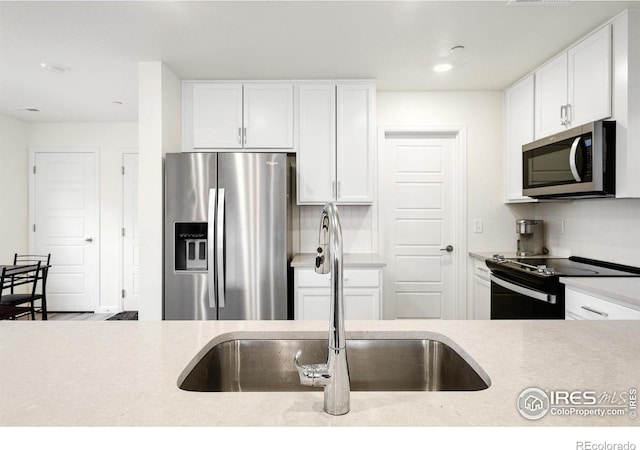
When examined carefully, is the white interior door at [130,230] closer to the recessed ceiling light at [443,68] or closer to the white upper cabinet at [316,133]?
the white upper cabinet at [316,133]

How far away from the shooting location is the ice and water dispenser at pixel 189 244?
280 centimetres

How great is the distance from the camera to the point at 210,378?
1.08m

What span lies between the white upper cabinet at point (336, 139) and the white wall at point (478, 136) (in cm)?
42

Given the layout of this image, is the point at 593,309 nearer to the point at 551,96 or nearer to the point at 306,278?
the point at 551,96

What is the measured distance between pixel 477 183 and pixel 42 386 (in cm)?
354

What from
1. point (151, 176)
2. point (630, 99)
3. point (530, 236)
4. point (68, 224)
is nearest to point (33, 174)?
point (68, 224)

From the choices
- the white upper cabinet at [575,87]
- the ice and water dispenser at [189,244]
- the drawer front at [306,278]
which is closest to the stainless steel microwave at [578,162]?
the white upper cabinet at [575,87]

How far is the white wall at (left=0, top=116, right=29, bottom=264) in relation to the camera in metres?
4.36

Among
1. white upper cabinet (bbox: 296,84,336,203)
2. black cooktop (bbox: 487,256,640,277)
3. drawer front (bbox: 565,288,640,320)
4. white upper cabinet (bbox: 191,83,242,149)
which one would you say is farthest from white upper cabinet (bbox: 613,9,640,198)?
white upper cabinet (bbox: 191,83,242,149)

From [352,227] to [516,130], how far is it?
1.67 metres

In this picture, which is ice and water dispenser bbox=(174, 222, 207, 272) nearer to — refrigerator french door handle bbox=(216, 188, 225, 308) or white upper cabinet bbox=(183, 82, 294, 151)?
refrigerator french door handle bbox=(216, 188, 225, 308)

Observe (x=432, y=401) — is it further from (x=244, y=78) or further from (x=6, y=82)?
(x=6, y=82)
